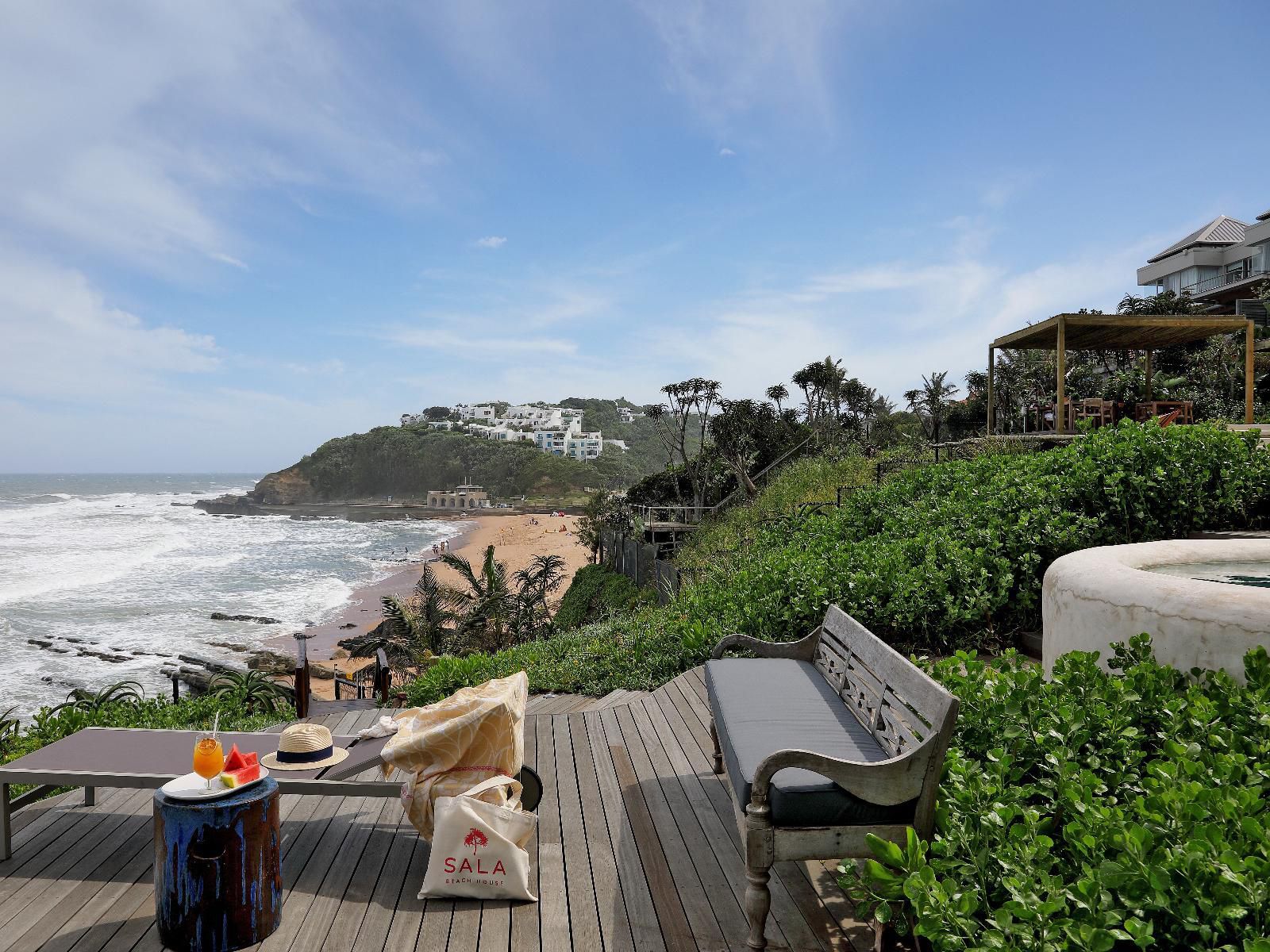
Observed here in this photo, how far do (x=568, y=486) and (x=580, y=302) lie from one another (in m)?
47.9

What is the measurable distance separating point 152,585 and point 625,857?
35075 millimetres

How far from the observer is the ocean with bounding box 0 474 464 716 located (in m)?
19.9

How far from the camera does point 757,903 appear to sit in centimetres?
236

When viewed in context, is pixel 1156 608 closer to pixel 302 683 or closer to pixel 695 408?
pixel 302 683

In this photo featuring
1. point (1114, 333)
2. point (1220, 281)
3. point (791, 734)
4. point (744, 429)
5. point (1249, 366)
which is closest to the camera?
point (791, 734)

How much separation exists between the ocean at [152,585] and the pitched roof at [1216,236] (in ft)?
162

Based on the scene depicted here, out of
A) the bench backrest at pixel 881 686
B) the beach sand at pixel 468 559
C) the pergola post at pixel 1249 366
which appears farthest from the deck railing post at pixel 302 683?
the pergola post at pixel 1249 366

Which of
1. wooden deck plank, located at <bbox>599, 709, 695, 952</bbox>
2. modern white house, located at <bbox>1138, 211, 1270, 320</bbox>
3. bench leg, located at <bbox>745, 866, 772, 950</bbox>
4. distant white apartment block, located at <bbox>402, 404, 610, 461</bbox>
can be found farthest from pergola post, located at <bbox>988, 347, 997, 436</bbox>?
distant white apartment block, located at <bbox>402, 404, 610, 461</bbox>

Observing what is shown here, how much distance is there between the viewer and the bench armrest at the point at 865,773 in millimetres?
2289

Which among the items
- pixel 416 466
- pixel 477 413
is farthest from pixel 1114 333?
pixel 477 413

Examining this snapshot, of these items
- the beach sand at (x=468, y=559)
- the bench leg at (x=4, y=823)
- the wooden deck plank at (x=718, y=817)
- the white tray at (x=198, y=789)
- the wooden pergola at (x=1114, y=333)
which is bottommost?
the beach sand at (x=468, y=559)

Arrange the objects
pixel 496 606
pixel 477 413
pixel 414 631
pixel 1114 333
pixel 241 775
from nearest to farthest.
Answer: pixel 241 775, pixel 1114 333, pixel 414 631, pixel 496 606, pixel 477 413

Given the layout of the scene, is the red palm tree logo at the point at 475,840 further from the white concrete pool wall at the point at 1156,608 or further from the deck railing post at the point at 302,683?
the deck railing post at the point at 302,683

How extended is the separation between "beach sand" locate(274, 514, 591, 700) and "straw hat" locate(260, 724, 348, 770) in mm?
14354
